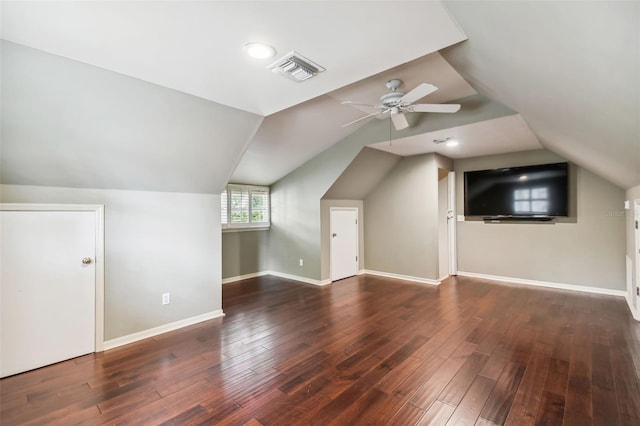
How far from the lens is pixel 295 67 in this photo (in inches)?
89.6

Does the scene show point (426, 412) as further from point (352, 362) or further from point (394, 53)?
point (394, 53)

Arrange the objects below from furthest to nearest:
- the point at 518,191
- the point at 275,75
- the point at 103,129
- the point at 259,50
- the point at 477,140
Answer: the point at 518,191
the point at 477,140
the point at 103,129
the point at 275,75
the point at 259,50

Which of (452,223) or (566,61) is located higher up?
(566,61)

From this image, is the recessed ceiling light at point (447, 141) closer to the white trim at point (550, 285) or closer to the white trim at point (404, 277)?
the white trim at point (404, 277)

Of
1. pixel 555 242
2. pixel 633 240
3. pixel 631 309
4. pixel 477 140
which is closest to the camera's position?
pixel 633 240

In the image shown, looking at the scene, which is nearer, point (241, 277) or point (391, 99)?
point (391, 99)

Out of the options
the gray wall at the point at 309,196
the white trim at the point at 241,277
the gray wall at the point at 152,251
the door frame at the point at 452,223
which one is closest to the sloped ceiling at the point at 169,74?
the gray wall at the point at 152,251

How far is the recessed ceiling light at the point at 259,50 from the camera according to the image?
6.49 feet

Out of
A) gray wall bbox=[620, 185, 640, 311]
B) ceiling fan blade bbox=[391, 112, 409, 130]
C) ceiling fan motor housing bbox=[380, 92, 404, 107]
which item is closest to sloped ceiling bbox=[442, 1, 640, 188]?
ceiling fan motor housing bbox=[380, 92, 404, 107]

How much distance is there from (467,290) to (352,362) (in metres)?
3.29

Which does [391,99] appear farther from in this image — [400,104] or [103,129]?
[103,129]

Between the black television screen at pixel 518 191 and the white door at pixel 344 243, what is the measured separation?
2385mm

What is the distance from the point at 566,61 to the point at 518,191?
447 cm

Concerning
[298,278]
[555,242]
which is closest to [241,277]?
[298,278]
